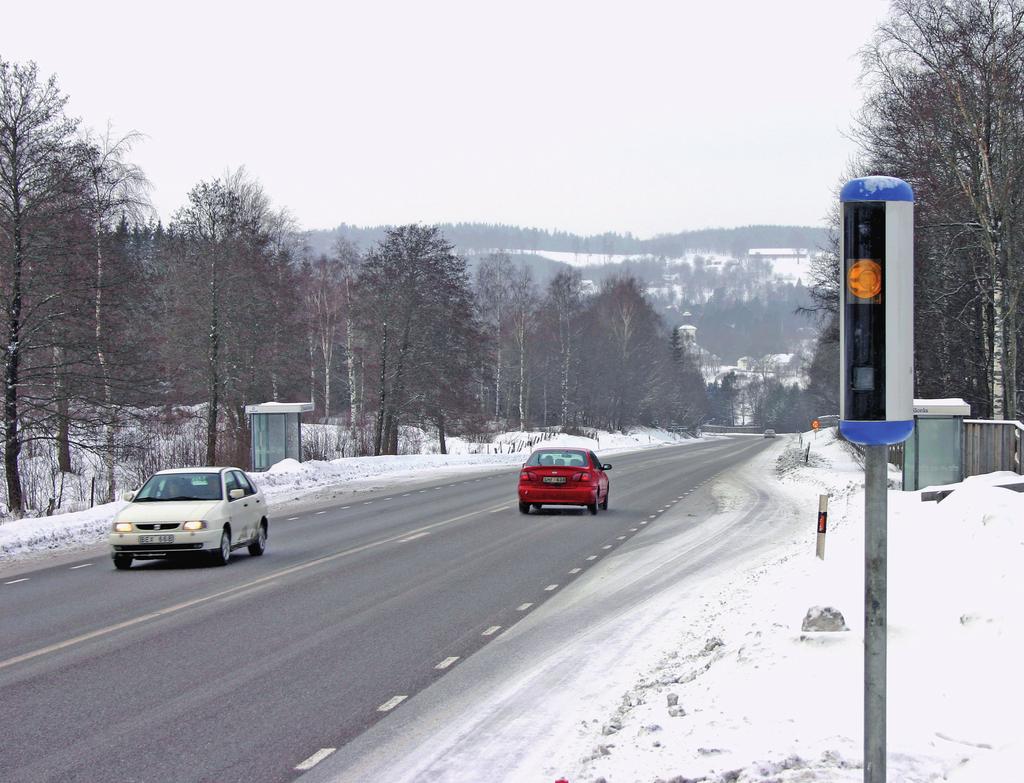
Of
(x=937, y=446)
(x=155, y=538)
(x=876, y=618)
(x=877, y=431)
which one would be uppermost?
(x=877, y=431)

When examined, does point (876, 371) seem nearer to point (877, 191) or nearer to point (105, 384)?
point (877, 191)

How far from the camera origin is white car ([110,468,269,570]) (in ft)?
53.1

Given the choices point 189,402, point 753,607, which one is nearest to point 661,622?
point 753,607

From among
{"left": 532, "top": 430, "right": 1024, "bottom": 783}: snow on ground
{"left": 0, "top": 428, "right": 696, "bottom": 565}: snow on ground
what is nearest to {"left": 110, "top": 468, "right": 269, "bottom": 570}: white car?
{"left": 0, "top": 428, "right": 696, "bottom": 565}: snow on ground

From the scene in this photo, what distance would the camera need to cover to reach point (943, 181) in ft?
103

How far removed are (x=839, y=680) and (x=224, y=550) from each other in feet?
37.2

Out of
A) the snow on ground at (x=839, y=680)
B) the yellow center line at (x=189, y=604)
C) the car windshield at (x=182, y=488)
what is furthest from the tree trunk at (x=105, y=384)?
the snow on ground at (x=839, y=680)

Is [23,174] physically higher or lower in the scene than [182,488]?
higher

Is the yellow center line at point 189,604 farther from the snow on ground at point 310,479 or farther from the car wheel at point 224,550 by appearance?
the snow on ground at point 310,479

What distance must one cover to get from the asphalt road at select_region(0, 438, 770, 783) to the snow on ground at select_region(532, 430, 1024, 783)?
188 centimetres

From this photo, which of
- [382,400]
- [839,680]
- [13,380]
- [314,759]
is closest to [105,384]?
[13,380]

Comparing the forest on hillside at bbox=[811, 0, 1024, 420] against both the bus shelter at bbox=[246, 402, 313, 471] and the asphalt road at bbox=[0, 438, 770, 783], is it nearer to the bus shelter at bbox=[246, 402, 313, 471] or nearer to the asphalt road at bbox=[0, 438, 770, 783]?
the asphalt road at bbox=[0, 438, 770, 783]

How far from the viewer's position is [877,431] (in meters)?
4.14

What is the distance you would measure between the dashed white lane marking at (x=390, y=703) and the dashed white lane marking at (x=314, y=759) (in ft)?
3.48
